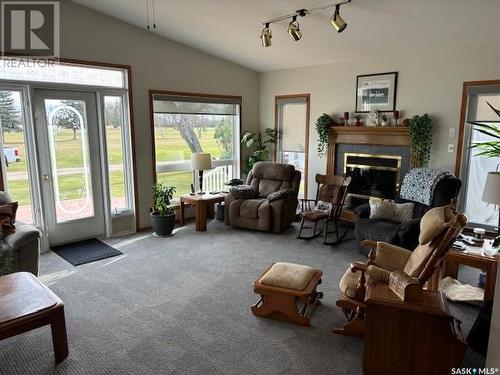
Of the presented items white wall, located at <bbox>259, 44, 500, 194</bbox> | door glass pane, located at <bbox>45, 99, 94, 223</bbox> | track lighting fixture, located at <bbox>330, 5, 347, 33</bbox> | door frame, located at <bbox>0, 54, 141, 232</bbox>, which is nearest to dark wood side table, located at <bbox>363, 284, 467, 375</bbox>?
track lighting fixture, located at <bbox>330, 5, 347, 33</bbox>

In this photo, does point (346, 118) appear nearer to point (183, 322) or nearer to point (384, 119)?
point (384, 119)

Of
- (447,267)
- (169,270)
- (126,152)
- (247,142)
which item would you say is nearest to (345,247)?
(447,267)

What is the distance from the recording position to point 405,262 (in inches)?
114

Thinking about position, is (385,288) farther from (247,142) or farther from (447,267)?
(247,142)

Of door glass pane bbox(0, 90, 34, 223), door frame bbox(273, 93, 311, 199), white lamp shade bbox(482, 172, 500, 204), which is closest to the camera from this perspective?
white lamp shade bbox(482, 172, 500, 204)

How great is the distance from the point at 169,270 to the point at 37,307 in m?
1.66

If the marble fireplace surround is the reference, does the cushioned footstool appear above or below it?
below

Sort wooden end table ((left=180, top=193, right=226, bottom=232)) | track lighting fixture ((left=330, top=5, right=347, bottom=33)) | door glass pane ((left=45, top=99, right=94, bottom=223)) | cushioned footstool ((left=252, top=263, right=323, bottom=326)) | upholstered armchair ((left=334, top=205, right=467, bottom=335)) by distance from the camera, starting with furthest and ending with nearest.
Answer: wooden end table ((left=180, top=193, right=226, bottom=232)) < door glass pane ((left=45, top=99, right=94, bottom=223)) < track lighting fixture ((left=330, top=5, right=347, bottom=33)) < cushioned footstool ((left=252, top=263, right=323, bottom=326)) < upholstered armchair ((left=334, top=205, right=467, bottom=335))

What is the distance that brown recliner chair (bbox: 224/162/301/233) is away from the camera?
16.7 ft

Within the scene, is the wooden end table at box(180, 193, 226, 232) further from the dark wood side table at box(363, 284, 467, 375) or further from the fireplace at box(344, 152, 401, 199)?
the dark wood side table at box(363, 284, 467, 375)

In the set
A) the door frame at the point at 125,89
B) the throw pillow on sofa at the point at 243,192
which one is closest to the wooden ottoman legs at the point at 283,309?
the throw pillow on sofa at the point at 243,192

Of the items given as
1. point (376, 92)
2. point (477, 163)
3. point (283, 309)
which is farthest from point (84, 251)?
point (477, 163)

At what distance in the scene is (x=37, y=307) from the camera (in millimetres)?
2262

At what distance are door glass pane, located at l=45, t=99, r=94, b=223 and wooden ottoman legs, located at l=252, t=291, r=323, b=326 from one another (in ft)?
9.87
